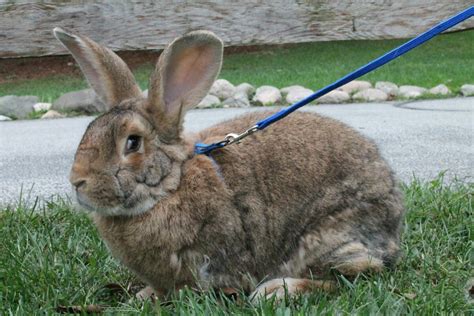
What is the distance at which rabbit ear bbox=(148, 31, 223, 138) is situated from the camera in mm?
2404

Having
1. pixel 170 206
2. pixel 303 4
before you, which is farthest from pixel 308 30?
pixel 170 206

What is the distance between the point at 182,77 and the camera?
8.12ft

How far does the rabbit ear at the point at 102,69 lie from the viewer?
250 centimetres

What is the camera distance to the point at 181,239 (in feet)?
7.79

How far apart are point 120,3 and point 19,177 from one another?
7.13 ft

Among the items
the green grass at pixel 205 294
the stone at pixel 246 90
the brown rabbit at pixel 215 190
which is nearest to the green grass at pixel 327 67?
the stone at pixel 246 90

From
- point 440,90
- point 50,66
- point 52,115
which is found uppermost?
point 52,115

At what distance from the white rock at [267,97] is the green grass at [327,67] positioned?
145cm

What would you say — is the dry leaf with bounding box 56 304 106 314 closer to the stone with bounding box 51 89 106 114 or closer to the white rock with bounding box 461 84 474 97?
the stone with bounding box 51 89 106 114

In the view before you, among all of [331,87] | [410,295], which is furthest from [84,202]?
[410,295]

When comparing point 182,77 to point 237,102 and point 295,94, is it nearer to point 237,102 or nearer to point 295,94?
point 237,102

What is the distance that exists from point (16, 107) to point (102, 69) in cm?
894

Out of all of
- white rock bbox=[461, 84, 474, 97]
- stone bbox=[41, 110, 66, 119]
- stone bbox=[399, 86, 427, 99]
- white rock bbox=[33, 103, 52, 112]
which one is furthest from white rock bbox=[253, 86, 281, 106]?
white rock bbox=[33, 103, 52, 112]

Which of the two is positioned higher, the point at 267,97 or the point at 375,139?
the point at 375,139
